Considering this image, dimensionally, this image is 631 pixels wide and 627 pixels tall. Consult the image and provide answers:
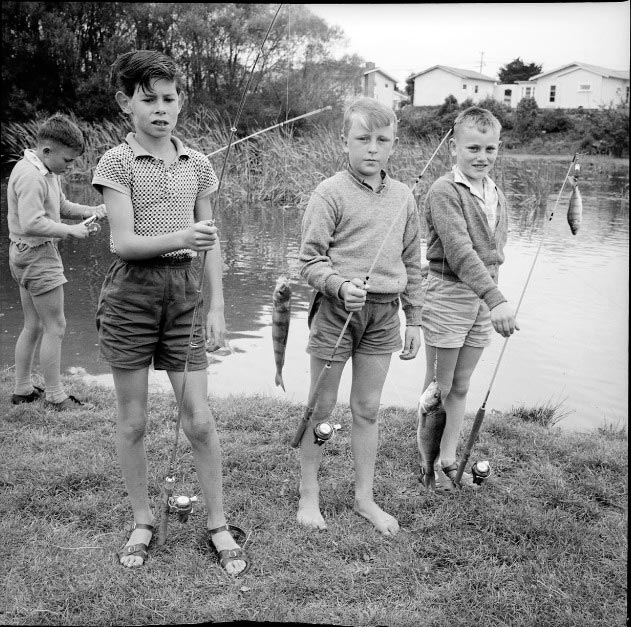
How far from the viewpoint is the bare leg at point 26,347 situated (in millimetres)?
4391

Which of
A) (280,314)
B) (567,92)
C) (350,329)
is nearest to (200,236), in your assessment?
(280,314)

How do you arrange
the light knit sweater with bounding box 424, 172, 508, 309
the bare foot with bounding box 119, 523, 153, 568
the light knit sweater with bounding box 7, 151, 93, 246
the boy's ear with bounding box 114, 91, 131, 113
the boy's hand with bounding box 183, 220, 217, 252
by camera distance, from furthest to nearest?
1. the light knit sweater with bounding box 7, 151, 93, 246
2. the light knit sweater with bounding box 424, 172, 508, 309
3. the bare foot with bounding box 119, 523, 153, 568
4. the boy's ear with bounding box 114, 91, 131, 113
5. the boy's hand with bounding box 183, 220, 217, 252

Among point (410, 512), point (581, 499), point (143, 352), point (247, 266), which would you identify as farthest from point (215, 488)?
point (247, 266)

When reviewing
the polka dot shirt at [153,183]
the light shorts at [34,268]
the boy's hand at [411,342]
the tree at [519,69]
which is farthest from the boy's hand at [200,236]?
the light shorts at [34,268]

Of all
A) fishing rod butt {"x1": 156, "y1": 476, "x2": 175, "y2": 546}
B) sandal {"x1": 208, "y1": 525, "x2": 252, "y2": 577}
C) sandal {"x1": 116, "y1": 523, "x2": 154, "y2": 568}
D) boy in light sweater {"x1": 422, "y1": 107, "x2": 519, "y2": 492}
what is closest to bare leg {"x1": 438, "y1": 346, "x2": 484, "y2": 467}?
boy in light sweater {"x1": 422, "y1": 107, "x2": 519, "y2": 492}

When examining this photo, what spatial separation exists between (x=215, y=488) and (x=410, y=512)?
0.99 m

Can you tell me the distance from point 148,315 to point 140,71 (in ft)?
3.06

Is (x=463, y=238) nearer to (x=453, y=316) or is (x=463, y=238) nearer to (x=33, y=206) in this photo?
(x=453, y=316)

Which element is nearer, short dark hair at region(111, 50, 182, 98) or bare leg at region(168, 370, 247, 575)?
short dark hair at region(111, 50, 182, 98)

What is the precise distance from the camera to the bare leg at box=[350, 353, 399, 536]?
124 inches

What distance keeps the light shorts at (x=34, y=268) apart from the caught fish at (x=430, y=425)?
2562 millimetres

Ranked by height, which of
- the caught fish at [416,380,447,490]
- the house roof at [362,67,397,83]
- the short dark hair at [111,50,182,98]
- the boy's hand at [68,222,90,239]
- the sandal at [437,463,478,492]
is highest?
the house roof at [362,67,397,83]

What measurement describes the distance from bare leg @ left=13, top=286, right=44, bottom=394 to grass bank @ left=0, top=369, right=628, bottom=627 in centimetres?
28

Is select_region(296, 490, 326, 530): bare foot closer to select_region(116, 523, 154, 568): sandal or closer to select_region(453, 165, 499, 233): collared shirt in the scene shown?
select_region(116, 523, 154, 568): sandal
